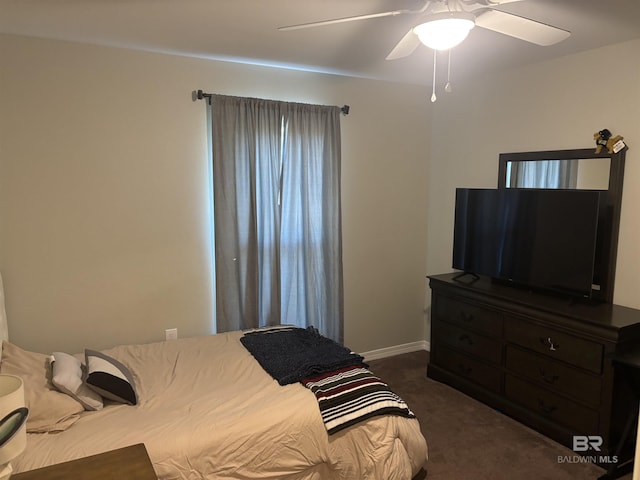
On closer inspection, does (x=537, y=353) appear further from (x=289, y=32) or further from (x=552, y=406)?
(x=289, y=32)

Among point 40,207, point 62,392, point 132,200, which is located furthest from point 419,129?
point 62,392

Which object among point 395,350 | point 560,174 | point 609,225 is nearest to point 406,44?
point 560,174

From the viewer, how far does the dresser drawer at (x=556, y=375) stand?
2641mm

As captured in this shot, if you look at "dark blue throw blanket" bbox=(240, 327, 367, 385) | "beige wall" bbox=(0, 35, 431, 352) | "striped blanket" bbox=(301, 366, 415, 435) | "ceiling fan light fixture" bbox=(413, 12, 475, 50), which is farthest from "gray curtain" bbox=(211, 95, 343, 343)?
"ceiling fan light fixture" bbox=(413, 12, 475, 50)

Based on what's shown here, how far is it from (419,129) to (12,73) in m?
3.14

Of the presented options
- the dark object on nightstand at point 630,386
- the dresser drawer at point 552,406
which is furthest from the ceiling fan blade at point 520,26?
the dresser drawer at point 552,406

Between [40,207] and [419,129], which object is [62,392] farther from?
[419,129]

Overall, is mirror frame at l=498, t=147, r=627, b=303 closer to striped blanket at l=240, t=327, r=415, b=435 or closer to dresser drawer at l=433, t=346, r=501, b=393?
dresser drawer at l=433, t=346, r=501, b=393

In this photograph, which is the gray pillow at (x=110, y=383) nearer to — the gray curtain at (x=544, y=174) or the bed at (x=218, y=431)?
the bed at (x=218, y=431)

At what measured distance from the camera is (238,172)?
3.36 meters

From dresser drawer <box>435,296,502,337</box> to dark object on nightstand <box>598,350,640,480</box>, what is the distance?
2.53 feet

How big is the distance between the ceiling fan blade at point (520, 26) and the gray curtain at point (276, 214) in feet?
5.88

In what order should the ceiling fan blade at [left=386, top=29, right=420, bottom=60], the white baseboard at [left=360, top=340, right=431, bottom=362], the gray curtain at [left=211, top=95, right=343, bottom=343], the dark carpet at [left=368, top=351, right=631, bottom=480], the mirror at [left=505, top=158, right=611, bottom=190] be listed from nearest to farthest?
the ceiling fan blade at [left=386, top=29, right=420, bottom=60] → the dark carpet at [left=368, top=351, right=631, bottom=480] → the mirror at [left=505, top=158, right=611, bottom=190] → the gray curtain at [left=211, top=95, right=343, bottom=343] → the white baseboard at [left=360, top=340, right=431, bottom=362]

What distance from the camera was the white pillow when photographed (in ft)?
6.96
